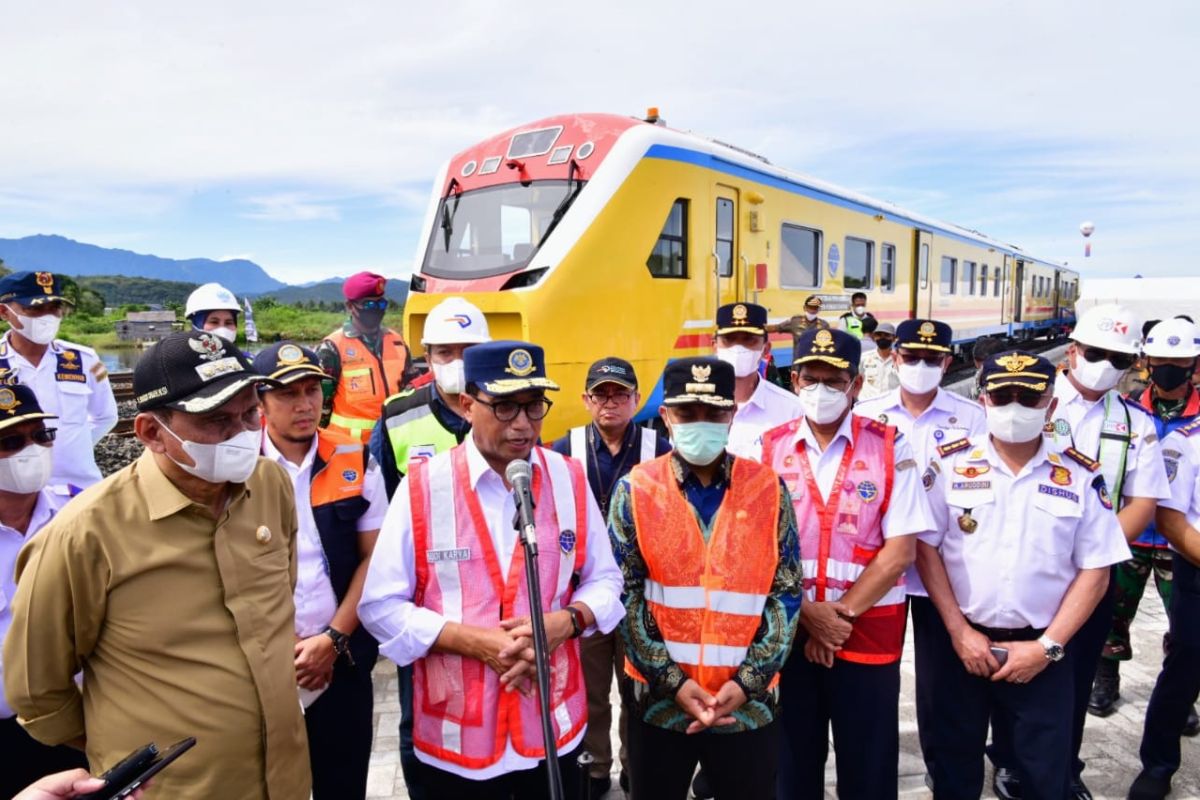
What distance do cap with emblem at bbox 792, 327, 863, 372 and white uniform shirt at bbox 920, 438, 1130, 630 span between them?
0.60 metres

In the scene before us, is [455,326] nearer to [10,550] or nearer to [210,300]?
[10,550]

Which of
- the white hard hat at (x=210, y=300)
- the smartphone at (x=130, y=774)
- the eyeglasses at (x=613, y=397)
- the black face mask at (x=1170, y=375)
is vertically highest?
the white hard hat at (x=210, y=300)

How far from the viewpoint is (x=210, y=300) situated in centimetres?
478

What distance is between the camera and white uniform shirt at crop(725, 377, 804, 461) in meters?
4.05

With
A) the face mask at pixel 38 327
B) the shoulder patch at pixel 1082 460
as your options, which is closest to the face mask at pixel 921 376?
the shoulder patch at pixel 1082 460

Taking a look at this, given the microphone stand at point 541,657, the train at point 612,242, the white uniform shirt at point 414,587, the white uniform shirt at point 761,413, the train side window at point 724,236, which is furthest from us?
the train side window at point 724,236

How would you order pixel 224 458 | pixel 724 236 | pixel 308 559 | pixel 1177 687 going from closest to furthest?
pixel 224 458
pixel 308 559
pixel 1177 687
pixel 724 236

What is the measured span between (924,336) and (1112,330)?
0.84 metres

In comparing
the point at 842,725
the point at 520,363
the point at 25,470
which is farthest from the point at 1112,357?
the point at 25,470

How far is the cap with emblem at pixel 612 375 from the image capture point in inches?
128

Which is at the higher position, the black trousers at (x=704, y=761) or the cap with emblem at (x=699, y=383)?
the cap with emblem at (x=699, y=383)

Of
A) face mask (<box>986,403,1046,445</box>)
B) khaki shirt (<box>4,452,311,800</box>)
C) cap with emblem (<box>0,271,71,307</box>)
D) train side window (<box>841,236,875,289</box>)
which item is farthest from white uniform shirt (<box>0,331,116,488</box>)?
train side window (<box>841,236,875,289</box>)

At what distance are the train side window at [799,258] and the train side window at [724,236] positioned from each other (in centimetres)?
105

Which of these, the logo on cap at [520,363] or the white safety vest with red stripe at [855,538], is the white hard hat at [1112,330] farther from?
the logo on cap at [520,363]
